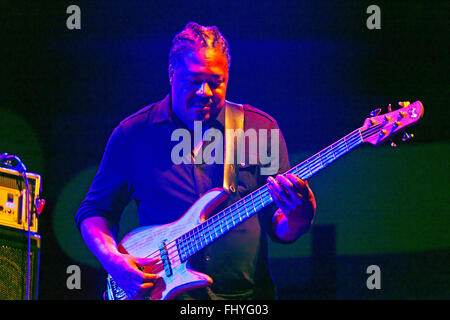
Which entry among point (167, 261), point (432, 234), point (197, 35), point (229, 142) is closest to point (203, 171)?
point (229, 142)

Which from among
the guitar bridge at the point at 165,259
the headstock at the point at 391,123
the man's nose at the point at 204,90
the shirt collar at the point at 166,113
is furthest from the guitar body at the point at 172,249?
the headstock at the point at 391,123

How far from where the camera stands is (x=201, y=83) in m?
2.89

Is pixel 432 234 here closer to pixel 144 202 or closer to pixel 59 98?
pixel 144 202

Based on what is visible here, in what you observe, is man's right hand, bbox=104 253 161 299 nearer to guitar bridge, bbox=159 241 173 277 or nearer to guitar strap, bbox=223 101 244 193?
guitar bridge, bbox=159 241 173 277

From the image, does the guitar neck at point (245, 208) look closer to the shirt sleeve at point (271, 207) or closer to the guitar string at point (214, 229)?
the guitar string at point (214, 229)

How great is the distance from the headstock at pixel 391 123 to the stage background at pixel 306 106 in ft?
1.66

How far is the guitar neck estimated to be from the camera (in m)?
2.68

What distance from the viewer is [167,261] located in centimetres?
279

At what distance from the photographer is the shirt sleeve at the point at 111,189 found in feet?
9.82

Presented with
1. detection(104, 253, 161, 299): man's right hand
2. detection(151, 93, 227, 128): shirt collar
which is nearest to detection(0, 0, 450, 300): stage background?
detection(151, 93, 227, 128): shirt collar

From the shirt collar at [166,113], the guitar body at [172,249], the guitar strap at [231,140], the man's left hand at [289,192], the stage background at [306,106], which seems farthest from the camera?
the stage background at [306,106]

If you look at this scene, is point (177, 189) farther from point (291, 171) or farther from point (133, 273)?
point (291, 171)

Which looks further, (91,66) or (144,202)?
(91,66)
